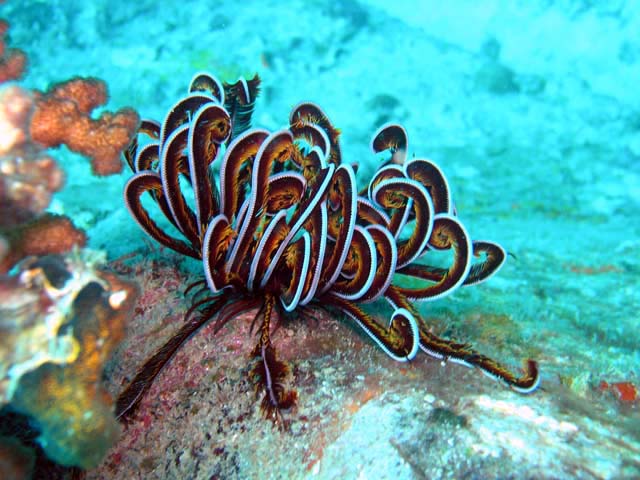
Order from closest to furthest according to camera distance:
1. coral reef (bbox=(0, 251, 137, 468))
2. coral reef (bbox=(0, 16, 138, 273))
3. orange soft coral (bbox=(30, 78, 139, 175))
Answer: coral reef (bbox=(0, 251, 137, 468)), coral reef (bbox=(0, 16, 138, 273)), orange soft coral (bbox=(30, 78, 139, 175))

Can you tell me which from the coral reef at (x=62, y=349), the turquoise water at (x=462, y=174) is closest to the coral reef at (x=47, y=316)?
the coral reef at (x=62, y=349)

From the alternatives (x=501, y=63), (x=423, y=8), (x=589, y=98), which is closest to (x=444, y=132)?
(x=501, y=63)

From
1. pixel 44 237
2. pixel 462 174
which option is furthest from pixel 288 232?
pixel 462 174

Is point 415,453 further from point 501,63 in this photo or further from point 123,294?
point 501,63

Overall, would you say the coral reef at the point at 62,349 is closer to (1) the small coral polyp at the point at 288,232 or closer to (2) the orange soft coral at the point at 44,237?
(2) the orange soft coral at the point at 44,237

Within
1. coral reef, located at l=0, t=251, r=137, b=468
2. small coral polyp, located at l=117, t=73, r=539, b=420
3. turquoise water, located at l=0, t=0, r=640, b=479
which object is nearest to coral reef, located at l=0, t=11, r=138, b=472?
coral reef, located at l=0, t=251, r=137, b=468

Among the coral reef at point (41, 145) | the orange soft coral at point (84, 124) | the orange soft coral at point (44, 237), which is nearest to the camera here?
the coral reef at point (41, 145)

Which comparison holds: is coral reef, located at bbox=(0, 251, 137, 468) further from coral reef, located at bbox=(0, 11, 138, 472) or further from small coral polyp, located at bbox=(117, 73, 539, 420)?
small coral polyp, located at bbox=(117, 73, 539, 420)
